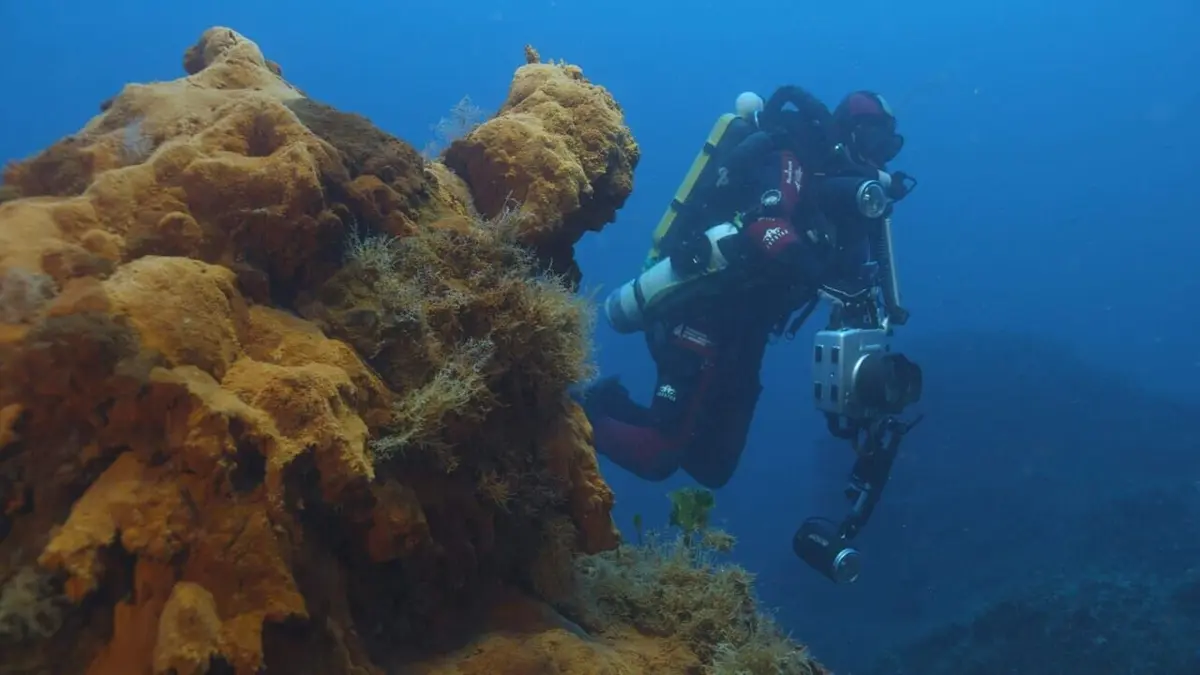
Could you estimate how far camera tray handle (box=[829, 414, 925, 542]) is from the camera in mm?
8336

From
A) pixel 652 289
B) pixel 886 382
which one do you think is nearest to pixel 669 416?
pixel 652 289

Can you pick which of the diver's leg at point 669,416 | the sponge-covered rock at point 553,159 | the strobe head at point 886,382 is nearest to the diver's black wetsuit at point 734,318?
the diver's leg at point 669,416

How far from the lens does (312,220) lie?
3.06 m

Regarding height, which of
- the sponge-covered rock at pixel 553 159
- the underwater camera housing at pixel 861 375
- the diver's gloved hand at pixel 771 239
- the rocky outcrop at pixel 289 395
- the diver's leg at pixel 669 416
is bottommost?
the rocky outcrop at pixel 289 395

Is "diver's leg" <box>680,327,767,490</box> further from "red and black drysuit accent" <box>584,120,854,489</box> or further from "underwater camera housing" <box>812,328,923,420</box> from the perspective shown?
"underwater camera housing" <box>812,328,923,420</box>

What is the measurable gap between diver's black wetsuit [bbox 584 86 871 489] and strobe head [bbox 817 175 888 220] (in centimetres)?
17

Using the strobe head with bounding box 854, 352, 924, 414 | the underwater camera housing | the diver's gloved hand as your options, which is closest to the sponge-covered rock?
the diver's gloved hand

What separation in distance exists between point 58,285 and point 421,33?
80463 mm

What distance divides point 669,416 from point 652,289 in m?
1.56

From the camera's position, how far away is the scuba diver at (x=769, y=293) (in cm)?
812

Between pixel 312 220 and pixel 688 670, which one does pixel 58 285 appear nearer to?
pixel 312 220

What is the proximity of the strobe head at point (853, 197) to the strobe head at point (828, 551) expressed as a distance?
350 centimetres

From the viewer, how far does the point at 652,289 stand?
8.77 meters

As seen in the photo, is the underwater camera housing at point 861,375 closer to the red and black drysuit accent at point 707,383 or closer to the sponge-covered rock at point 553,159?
the red and black drysuit accent at point 707,383
